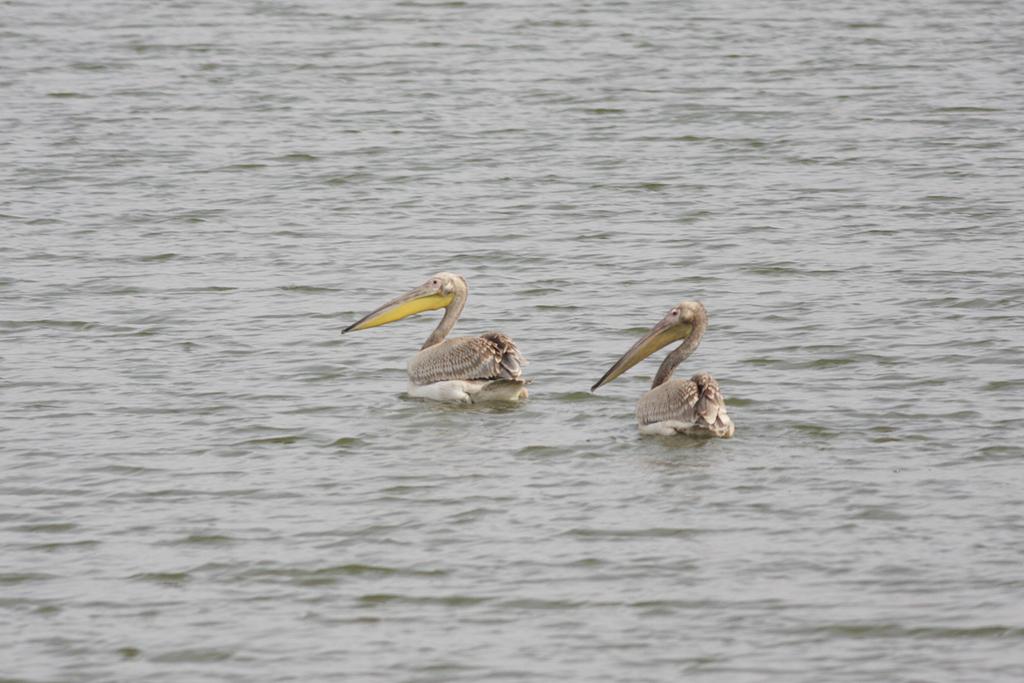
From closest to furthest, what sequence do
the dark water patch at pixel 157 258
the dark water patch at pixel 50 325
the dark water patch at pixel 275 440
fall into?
the dark water patch at pixel 275 440 → the dark water patch at pixel 50 325 → the dark water patch at pixel 157 258

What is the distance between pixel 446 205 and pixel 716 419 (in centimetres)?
566

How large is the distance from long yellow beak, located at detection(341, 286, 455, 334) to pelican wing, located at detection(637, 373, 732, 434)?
1.99m

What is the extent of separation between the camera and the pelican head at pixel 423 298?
10.0 meters

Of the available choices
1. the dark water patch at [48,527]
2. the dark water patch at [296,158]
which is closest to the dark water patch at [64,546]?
the dark water patch at [48,527]

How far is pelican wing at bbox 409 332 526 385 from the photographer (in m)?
9.06

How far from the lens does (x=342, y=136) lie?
52.9 feet

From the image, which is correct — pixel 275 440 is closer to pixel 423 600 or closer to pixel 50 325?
pixel 423 600

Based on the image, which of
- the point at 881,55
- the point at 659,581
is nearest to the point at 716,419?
the point at 659,581

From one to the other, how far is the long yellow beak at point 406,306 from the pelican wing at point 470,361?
0.63 meters

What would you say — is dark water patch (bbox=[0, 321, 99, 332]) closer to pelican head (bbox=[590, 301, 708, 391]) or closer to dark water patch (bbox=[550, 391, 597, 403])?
dark water patch (bbox=[550, 391, 597, 403])

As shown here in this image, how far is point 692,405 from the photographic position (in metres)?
8.20

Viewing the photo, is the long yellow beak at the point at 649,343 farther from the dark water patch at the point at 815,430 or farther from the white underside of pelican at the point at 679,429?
the dark water patch at the point at 815,430

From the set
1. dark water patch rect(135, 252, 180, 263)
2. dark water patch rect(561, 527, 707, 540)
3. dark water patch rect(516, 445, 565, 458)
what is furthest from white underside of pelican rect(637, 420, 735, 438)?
dark water patch rect(135, 252, 180, 263)

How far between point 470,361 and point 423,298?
1.01 metres
